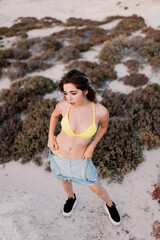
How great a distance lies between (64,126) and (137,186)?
2.89 metres

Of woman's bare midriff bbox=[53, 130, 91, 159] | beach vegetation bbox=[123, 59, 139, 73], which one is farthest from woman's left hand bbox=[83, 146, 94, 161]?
beach vegetation bbox=[123, 59, 139, 73]

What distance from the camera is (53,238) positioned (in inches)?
120

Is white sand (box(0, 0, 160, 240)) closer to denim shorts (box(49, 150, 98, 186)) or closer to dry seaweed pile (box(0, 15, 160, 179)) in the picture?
dry seaweed pile (box(0, 15, 160, 179))

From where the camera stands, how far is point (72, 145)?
2.59 metres

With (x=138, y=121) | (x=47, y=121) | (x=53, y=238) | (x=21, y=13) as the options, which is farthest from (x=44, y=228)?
(x=21, y=13)

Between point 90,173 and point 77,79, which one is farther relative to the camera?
point 90,173

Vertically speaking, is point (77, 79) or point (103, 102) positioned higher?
point (77, 79)

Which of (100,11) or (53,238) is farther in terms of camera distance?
(100,11)

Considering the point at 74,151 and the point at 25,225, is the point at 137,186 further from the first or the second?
the point at 25,225

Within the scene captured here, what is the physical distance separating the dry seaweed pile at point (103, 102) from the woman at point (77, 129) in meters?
1.69

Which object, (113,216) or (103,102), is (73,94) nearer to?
(113,216)

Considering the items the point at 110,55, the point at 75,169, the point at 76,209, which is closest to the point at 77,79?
the point at 75,169

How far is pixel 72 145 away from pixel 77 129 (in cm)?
30

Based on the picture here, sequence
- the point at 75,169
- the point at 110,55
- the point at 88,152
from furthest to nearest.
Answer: the point at 110,55
the point at 75,169
the point at 88,152
